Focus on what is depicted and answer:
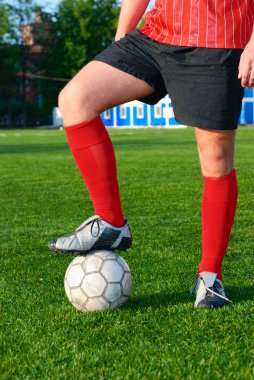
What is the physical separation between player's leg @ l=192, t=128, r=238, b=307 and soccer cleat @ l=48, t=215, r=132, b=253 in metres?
0.40

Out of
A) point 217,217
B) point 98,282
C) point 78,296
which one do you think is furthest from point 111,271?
point 217,217

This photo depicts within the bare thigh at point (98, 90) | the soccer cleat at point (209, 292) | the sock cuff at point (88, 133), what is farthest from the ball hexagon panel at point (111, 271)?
the bare thigh at point (98, 90)

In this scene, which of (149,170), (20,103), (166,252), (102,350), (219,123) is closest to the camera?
(102,350)

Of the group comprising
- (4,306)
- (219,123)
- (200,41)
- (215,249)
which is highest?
(200,41)

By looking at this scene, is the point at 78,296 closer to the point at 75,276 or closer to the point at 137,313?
the point at 75,276

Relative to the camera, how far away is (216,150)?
3586 millimetres

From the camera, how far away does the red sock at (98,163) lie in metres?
3.68

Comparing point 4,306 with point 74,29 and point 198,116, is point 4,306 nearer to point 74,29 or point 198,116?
point 198,116

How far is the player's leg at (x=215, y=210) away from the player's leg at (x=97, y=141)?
39 centimetres

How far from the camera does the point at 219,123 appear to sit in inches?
137

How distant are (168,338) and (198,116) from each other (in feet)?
3.30

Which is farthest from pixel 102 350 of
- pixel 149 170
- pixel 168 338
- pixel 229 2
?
pixel 149 170

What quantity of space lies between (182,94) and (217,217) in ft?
2.11

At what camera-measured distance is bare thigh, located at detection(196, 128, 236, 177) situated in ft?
11.7
